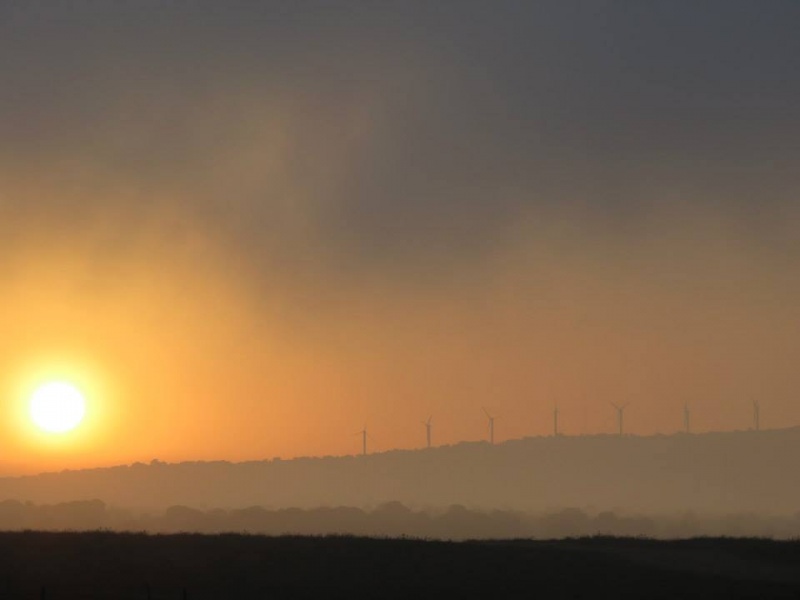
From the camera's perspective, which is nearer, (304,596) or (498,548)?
(304,596)

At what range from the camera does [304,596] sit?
226 ft

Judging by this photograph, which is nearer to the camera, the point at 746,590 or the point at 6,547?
the point at 746,590

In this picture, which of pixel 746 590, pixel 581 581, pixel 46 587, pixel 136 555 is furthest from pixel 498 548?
pixel 46 587

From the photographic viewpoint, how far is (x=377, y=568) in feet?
248

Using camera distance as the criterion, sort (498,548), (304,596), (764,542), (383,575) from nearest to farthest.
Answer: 1. (304,596)
2. (383,575)
3. (498,548)
4. (764,542)

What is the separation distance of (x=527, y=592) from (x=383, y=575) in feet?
28.0

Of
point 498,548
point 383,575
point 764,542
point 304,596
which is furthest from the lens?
point 764,542

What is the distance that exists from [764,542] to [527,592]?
23.4 meters

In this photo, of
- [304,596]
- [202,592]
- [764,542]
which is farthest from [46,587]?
[764,542]

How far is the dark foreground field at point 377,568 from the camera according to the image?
69.9 meters

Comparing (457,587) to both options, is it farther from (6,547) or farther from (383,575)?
(6,547)

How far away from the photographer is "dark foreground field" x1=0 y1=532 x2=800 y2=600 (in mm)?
69938

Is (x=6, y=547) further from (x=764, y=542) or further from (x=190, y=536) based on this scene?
(x=764, y=542)

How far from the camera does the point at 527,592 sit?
231ft
